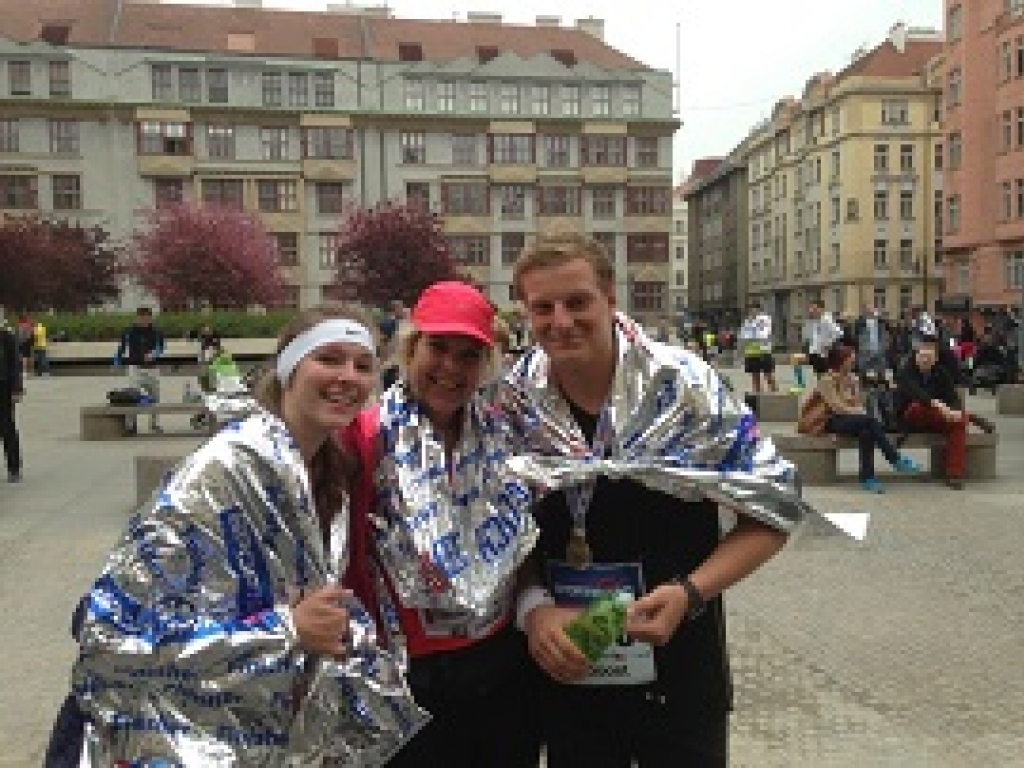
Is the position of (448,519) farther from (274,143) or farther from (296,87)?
(296,87)

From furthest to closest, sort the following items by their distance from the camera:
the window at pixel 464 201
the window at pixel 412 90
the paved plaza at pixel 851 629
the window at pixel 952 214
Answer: the window at pixel 464 201, the window at pixel 412 90, the window at pixel 952 214, the paved plaza at pixel 851 629

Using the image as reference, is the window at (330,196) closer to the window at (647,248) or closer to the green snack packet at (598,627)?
the window at (647,248)

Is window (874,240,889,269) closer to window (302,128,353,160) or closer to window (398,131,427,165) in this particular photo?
window (398,131,427,165)

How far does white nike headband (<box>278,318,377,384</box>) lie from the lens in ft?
6.88

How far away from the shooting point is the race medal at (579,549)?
2139 mm

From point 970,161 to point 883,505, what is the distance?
158ft

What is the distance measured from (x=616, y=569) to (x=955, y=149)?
5767 cm

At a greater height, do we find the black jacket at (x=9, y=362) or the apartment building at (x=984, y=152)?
the apartment building at (x=984, y=152)

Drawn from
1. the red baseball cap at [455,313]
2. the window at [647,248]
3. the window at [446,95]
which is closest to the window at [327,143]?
the window at [446,95]

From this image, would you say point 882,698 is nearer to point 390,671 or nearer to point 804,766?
point 804,766

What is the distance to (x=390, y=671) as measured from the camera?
2010 millimetres

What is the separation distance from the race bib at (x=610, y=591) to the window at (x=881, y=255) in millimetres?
72855

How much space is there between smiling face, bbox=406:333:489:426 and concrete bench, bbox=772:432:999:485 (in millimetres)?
8364

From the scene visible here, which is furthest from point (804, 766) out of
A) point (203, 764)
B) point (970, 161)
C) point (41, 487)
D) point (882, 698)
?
point (970, 161)
